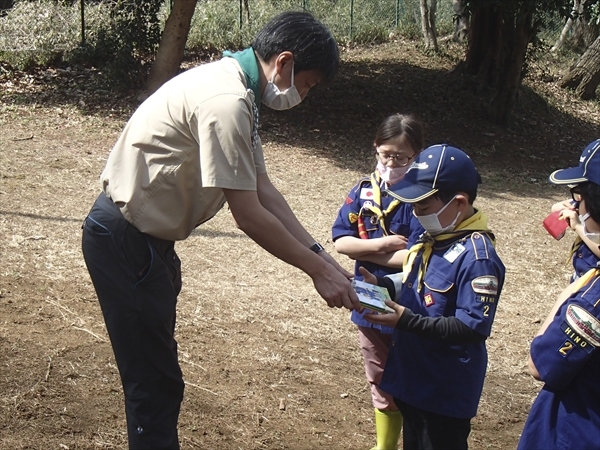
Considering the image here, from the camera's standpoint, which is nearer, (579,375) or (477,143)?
(579,375)

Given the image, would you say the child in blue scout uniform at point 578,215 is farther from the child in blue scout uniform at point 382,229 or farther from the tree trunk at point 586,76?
the tree trunk at point 586,76

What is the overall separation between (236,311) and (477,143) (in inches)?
312

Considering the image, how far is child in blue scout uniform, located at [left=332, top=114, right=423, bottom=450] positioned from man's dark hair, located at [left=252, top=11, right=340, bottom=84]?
0.78 m

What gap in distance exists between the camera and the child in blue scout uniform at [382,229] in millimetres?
3297

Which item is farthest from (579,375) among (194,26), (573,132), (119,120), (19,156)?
(194,26)

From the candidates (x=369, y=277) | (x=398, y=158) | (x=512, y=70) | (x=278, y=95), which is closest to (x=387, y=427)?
(x=369, y=277)

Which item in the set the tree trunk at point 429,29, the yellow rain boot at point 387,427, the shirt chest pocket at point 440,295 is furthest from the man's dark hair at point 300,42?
the tree trunk at point 429,29

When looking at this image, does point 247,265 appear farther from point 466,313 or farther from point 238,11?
point 238,11

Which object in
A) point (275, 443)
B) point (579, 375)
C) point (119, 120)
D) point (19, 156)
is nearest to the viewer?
point (579, 375)

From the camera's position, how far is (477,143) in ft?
40.6

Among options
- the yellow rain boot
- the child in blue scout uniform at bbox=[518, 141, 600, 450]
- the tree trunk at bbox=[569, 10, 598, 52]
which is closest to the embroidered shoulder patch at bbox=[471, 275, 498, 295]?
the child in blue scout uniform at bbox=[518, 141, 600, 450]

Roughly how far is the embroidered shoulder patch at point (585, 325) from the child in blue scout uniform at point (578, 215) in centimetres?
23

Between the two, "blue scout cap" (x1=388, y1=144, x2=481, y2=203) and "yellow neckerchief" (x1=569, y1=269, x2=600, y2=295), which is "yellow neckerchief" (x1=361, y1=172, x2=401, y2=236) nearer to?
"blue scout cap" (x1=388, y1=144, x2=481, y2=203)

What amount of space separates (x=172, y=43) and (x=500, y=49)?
5807 mm
